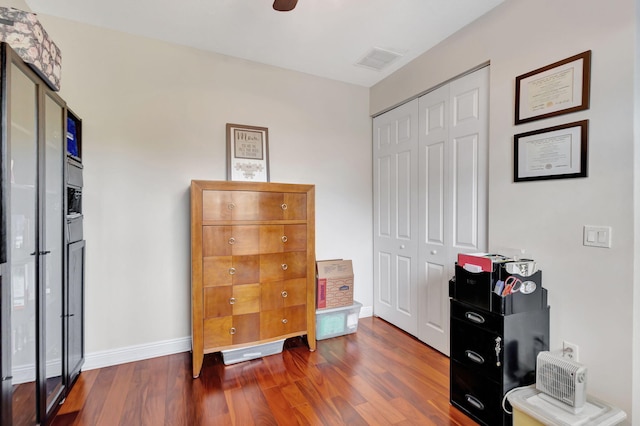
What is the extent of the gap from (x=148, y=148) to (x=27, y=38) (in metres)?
1.18

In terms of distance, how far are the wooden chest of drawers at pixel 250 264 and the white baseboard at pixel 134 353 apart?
0.52 metres

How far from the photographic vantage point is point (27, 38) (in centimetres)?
137

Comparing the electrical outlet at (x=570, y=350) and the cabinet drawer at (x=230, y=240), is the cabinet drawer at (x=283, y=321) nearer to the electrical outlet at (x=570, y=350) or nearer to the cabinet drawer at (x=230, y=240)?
the cabinet drawer at (x=230, y=240)

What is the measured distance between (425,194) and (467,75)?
3.29 feet

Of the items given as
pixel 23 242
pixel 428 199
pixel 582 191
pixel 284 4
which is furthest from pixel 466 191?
pixel 23 242

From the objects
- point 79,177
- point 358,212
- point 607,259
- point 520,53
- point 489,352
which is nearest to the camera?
point 607,259

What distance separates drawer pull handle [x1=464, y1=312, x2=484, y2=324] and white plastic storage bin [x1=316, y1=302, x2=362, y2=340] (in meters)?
1.32

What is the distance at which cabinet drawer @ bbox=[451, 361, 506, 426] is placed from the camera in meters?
1.64

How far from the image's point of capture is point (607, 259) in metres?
1.54

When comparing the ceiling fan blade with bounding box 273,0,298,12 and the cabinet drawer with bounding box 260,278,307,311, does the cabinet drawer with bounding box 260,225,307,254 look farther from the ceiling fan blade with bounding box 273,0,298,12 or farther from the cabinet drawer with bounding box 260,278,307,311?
the ceiling fan blade with bounding box 273,0,298,12

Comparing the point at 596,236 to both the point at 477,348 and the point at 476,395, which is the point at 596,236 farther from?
the point at 476,395

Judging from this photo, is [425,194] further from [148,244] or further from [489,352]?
[148,244]

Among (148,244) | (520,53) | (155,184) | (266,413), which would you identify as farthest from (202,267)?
(520,53)

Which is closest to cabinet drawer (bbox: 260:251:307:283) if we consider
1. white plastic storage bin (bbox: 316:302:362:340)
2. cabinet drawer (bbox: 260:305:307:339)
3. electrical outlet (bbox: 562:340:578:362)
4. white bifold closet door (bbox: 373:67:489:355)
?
cabinet drawer (bbox: 260:305:307:339)
